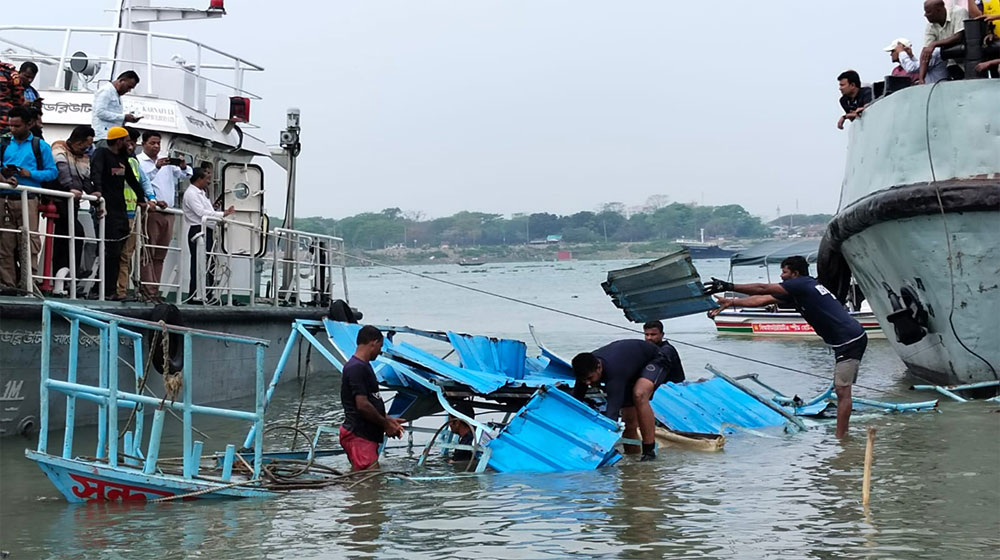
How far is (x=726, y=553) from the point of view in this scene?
6566mm

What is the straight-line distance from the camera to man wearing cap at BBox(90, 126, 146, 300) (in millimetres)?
10758

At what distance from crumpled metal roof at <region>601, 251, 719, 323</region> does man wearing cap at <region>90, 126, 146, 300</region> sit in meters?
4.90

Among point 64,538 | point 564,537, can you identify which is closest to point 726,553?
point 564,537

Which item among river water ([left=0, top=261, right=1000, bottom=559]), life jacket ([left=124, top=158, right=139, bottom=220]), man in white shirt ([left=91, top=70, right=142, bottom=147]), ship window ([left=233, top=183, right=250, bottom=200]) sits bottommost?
river water ([left=0, top=261, right=1000, bottom=559])

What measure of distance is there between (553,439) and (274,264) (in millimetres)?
6590

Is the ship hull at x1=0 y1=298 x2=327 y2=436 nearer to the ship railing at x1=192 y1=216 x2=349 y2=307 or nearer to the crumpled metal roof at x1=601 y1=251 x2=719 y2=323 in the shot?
the ship railing at x1=192 y1=216 x2=349 y2=307

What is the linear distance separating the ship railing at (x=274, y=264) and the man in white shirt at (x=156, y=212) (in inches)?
12.3

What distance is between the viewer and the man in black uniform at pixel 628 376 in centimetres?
965

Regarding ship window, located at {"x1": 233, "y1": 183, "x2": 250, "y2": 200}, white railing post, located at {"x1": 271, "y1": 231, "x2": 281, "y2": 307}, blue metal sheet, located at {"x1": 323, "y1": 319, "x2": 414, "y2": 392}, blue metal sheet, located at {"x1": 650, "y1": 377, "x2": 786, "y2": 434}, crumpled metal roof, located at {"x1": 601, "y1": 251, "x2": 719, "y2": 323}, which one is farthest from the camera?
ship window, located at {"x1": 233, "y1": 183, "x2": 250, "y2": 200}

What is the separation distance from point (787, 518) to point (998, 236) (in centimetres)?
632

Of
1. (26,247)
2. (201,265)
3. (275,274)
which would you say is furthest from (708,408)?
(26,247)

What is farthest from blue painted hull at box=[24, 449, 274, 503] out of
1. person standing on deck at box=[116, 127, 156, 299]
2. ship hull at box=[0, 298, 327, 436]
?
person standing on deck at box=[116, 127, 156, 299]

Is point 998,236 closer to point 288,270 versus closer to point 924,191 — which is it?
point 924,191

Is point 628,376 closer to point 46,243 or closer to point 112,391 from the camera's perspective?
point 112,391
